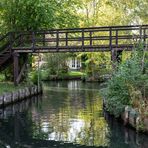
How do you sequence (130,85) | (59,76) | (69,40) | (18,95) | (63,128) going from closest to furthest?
(130,85) → (63,128) → (18,95) → (69,40) → (59,76)

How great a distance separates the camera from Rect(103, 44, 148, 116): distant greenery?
1778 cm

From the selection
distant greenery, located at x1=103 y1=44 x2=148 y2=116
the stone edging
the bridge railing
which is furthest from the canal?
the bridge railing

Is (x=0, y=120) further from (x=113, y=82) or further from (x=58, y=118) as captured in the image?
(x=113, y=82)

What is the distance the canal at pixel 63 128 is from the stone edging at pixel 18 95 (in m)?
0.60

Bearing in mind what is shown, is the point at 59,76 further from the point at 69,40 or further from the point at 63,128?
the point at 63,128

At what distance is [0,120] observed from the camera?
66.7 ft

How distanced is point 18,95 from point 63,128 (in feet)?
34.8

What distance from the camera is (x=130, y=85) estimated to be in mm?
18016

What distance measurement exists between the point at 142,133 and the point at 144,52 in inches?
188

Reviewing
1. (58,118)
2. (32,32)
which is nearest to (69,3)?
(32,32)

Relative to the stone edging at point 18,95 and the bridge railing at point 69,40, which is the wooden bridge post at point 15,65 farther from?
the stone edging at point 18,95

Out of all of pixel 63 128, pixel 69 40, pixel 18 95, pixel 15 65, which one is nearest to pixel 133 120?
pixel 63 128

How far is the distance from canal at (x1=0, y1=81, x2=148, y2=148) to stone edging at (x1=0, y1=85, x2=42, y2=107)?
1.98 ft

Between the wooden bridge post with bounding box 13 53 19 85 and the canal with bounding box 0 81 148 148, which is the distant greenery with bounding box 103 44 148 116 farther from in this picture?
the wooden bridge post with bounding box 13 53 19 85
